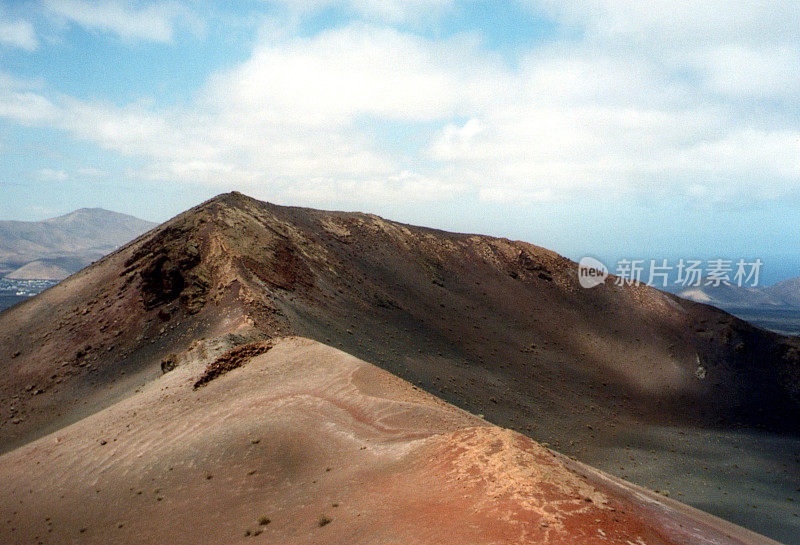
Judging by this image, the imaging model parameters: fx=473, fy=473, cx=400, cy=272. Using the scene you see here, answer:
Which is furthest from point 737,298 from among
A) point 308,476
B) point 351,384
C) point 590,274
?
point 308,476

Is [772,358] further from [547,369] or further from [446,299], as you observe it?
[446,299]

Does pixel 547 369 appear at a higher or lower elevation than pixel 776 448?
higher

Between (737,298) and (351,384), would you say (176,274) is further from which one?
(737,298)

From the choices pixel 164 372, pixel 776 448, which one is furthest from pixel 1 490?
pixel 776 448

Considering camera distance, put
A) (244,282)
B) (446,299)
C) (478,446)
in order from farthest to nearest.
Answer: (446,299)
(244,282)
(478,446)

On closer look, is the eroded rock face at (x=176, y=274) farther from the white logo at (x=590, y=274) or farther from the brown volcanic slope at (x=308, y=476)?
the white logo at (x=590, y=274)

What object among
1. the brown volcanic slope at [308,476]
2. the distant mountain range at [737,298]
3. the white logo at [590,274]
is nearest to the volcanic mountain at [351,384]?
the brown volcanic slope at [308,476]

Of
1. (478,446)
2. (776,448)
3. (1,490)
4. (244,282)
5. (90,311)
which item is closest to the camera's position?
(478,446)
